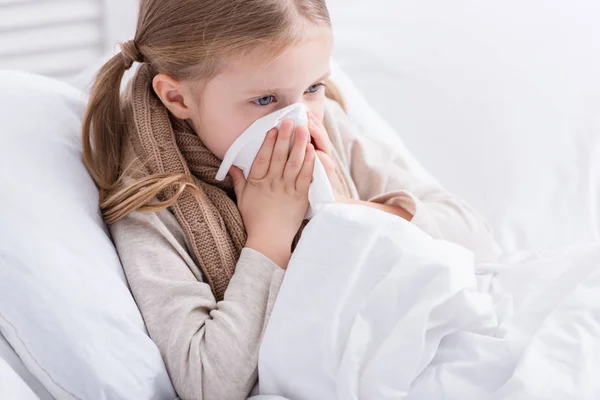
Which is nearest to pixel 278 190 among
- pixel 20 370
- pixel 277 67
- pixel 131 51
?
pixel 277 67

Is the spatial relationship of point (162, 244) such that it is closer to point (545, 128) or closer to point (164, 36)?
point (164, 36)

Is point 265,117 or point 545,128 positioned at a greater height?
point 265,117

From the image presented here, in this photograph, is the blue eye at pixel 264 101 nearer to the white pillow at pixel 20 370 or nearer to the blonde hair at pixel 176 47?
the blonde hair at pixel 176 47

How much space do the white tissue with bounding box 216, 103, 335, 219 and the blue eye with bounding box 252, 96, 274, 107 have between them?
0.02 m

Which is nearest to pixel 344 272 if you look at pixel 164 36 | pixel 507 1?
pixel 164 36

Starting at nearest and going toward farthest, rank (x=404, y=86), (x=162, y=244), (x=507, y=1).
Result: (x=162, y=244)
(x=404, y=86)
(x=507, y=1)

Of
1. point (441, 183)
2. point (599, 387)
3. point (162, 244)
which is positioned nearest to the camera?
point (599, 387)

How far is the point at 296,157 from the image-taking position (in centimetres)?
113

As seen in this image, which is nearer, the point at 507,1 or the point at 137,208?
the point at 137,208

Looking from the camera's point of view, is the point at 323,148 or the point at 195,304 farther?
the point at 323,148

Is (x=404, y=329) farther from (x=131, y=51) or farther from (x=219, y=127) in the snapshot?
(x=131, y=51)

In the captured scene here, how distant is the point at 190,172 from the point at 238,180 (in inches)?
2.7

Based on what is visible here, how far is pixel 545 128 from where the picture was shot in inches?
62.9

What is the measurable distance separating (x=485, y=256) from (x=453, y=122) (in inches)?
16.2
